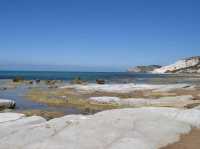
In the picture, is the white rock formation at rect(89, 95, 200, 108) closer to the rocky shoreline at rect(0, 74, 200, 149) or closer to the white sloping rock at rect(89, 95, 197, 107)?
the white sloping rock at rect(89, 95, 197, 107)

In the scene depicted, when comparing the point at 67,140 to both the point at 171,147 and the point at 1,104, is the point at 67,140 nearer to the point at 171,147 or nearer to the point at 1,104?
the point at 171,147

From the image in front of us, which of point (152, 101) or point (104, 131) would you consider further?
point (152, 101)

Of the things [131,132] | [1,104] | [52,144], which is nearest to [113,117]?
[131,132]

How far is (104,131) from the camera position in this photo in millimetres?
18453

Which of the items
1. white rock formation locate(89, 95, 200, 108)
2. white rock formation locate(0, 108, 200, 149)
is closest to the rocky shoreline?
white rock formation locate(0, 108, 200, 149)

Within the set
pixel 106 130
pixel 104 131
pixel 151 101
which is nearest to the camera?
pixel 104 131

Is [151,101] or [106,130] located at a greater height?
[106,130]

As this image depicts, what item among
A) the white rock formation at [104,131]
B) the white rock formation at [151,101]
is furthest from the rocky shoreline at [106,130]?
the white rock formation at [151,101]

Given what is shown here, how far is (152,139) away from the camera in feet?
59.2

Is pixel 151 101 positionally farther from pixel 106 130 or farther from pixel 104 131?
pixel 104 131

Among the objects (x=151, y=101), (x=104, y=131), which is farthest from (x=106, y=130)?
(x=151, y=101)

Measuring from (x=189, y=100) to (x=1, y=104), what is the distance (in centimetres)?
2491

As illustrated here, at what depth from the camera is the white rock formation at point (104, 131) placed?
16797mm

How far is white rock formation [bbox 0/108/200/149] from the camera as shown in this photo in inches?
661
